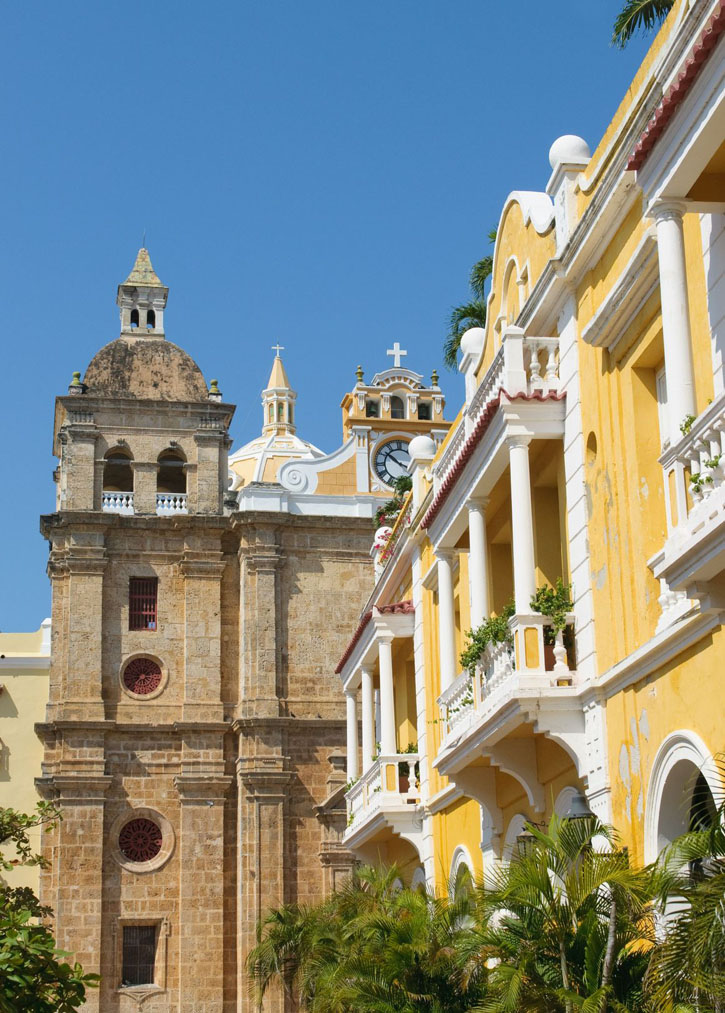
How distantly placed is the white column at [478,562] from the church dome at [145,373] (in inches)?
993

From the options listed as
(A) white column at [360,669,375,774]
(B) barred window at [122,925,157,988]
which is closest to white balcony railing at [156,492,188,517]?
(B) barred window at [122,925,157,988]

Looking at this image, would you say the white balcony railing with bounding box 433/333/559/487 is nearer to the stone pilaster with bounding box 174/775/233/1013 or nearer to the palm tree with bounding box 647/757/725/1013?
the palm tree with bounding box 647/757/725/1013

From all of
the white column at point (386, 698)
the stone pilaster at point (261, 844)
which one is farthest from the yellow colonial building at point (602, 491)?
the stone pilaster at point (261, 844)

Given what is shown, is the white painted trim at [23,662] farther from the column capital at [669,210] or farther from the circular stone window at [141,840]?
the column capital at [669,210]

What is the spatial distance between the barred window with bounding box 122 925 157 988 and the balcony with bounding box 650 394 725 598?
1193 inches

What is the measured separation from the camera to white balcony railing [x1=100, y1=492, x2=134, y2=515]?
41.5 m

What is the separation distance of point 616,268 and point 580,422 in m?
1.75

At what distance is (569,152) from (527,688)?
5.48 metres

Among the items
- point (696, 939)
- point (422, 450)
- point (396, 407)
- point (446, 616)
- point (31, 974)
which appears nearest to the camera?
point (696, 939)

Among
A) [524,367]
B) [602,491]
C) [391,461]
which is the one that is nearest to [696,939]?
[602,491]

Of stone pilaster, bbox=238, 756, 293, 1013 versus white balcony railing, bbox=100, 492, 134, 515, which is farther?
white balcony railing, bbox=100, 492, 134, 515

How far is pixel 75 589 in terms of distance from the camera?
1586 inches

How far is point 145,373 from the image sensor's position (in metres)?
43.0

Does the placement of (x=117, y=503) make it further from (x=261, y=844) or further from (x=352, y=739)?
(x=352, y=739)
